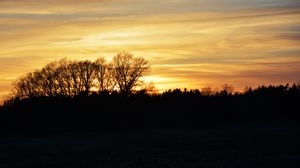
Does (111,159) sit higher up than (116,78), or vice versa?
(116,78)

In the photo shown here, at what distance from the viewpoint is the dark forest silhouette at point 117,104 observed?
92.7 m

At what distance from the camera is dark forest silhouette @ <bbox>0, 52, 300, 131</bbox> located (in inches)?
3649

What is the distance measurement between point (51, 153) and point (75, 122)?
169 feet

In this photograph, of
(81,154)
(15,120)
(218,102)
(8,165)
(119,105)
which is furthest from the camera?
(218,102)

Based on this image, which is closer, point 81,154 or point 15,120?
point 81,154

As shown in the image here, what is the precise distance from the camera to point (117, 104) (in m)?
97.2

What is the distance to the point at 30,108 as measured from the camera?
93375mm

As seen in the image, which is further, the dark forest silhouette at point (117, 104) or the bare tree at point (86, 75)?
the bare tree at point (86, 75)

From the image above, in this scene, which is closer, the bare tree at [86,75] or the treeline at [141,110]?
the treeline at [141,110]

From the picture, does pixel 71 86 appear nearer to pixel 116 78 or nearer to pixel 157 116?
pixel 116 78

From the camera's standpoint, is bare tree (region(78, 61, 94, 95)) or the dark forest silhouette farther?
bare tree (region(78, 61, 94, 95))

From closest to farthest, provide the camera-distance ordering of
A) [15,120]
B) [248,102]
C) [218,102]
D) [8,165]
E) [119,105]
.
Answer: [8,165] → [15,120] → [119,105] → [218,102] → [248,102]

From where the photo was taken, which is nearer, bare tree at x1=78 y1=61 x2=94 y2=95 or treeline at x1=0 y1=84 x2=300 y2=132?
treeline at x1=0 y1=84 x2=300 y2=132

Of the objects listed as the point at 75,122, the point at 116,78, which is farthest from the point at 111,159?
the point at 116,78
